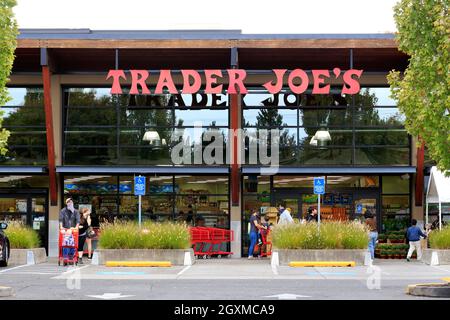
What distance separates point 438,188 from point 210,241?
316 inches

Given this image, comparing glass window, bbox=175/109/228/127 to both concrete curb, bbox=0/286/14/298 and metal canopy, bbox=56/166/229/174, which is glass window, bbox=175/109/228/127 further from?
concrete curb, bbox=0/286/14/298

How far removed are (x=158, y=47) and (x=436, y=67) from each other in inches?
628

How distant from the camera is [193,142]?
1358 inches

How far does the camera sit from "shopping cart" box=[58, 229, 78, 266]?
25.4 metres

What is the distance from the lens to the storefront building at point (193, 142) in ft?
112

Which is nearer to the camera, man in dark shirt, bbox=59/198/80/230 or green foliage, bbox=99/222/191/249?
man in dark shirt, bbox=59/198/80/230

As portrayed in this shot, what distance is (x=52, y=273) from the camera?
22562 mm

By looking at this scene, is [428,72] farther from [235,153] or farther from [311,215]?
[235,153]

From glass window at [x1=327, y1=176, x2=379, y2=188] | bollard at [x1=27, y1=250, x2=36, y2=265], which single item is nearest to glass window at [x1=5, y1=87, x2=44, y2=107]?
bollard at [x1=27, y1=250, x2=36, y2=265]

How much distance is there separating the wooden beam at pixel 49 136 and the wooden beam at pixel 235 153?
21.5ft

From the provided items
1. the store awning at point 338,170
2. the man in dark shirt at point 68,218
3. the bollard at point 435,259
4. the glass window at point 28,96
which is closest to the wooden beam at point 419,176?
the store awning at point 338,170

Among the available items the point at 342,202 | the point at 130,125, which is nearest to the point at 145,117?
the point at 130,125

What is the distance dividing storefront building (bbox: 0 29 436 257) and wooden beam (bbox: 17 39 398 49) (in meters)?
1.98

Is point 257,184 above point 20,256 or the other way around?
above
